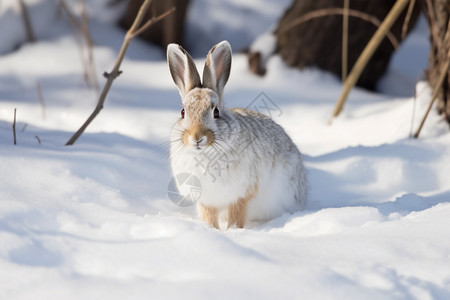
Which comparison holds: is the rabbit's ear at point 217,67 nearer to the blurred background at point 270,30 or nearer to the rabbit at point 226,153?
the rabbit at point 226,153

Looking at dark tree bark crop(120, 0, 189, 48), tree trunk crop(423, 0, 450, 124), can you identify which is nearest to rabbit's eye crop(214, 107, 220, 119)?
tree trunk crop(423, 0, 450, 124)

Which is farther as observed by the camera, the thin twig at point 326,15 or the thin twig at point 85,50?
the thin twig at point 326,15

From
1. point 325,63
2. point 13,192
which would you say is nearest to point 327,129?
point 325,63

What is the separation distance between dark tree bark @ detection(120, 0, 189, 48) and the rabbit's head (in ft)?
13.7

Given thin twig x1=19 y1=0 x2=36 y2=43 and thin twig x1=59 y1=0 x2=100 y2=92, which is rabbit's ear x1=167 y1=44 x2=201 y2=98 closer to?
thin twig x1=59 y1=0 x2=100 y2=92

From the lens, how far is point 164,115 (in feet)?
17.7

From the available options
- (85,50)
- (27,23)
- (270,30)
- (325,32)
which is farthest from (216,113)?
(27,23)

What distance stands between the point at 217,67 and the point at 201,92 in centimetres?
27

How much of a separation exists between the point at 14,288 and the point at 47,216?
0.59 m

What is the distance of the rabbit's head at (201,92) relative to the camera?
287cm

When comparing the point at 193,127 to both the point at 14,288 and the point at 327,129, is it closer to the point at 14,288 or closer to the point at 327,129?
the point at 14,288

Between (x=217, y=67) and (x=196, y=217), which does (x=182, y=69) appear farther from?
(x=196, y=217)

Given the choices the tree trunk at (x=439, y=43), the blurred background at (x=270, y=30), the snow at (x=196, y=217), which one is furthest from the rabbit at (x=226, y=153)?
the blurred background at (x=270, y=30)

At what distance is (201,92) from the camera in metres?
3.07
